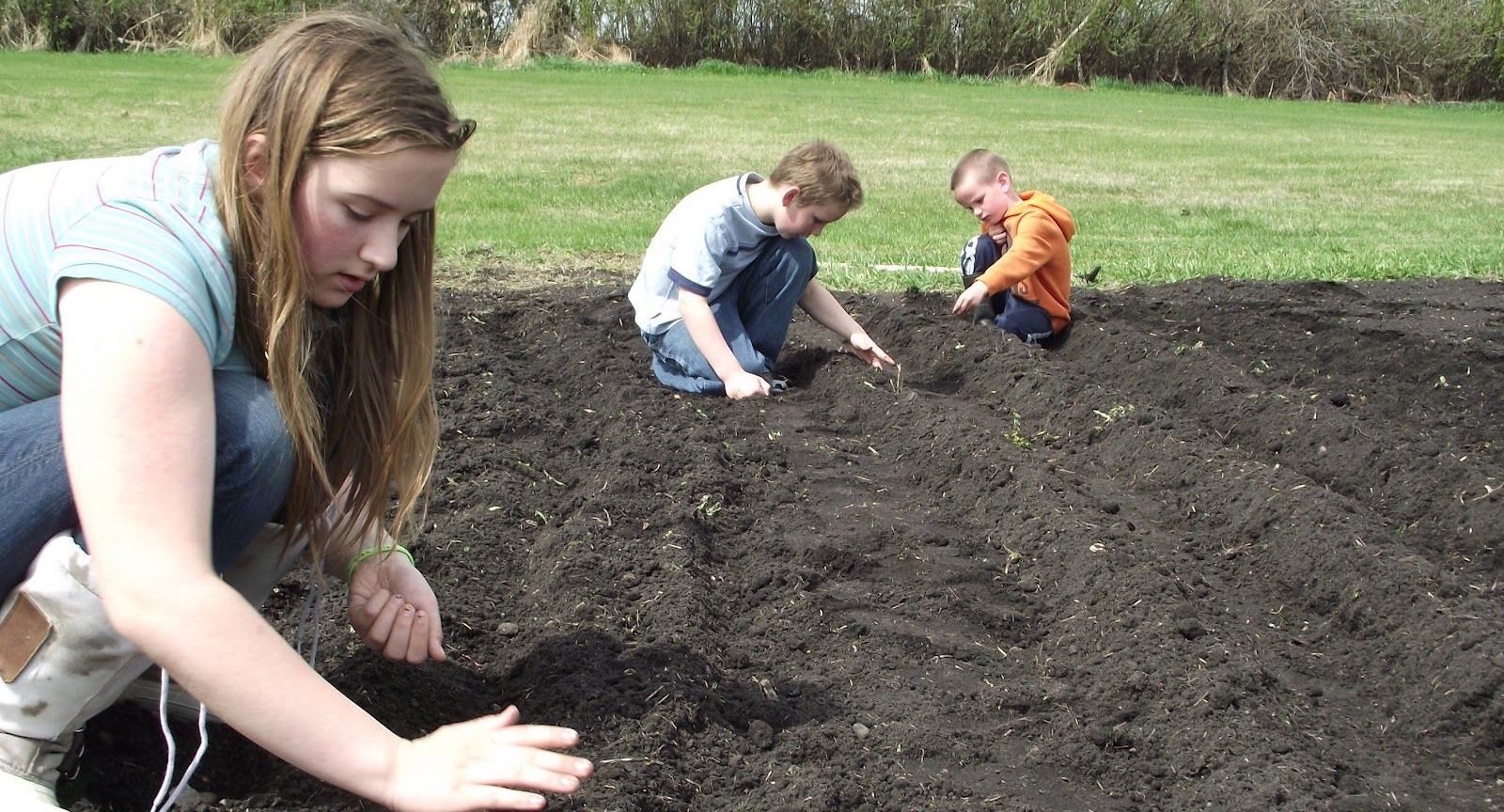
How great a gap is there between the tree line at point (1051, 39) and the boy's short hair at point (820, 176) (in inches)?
942

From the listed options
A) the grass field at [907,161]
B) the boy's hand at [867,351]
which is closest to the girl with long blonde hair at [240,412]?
the grass field at [907,161]

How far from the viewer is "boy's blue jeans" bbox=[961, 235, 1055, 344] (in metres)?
5.83

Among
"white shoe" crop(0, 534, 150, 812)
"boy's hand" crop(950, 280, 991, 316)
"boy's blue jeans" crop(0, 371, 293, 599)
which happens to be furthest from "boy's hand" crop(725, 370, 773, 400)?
"white shoe" crop(0, 534, 150, 812)

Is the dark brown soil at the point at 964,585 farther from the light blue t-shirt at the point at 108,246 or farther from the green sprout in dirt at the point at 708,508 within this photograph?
the light blue t-shirt at the point at 108,246

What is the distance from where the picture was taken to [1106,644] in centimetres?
304

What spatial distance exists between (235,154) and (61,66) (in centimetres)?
2221

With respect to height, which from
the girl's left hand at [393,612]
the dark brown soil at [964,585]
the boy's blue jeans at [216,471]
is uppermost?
the boy's blue jeans at [216,471]

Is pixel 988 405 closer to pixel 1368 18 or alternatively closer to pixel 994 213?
pixel 994 213

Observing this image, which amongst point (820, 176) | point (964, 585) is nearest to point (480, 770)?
point (964, 585)

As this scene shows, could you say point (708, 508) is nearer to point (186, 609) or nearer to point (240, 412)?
point (240, 412)

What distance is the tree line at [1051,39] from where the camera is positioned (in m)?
28.1

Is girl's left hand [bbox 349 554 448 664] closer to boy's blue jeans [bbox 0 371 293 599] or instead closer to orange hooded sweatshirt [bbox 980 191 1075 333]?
boy's blue jeans [bbox 0 371 293 599]

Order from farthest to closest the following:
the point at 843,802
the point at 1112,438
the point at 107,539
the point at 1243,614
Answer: the point at 1112,438 < the point at 1243,614 < the point at 843,802 < the point at 107,539

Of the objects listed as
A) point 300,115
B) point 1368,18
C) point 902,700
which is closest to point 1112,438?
point 902,700
